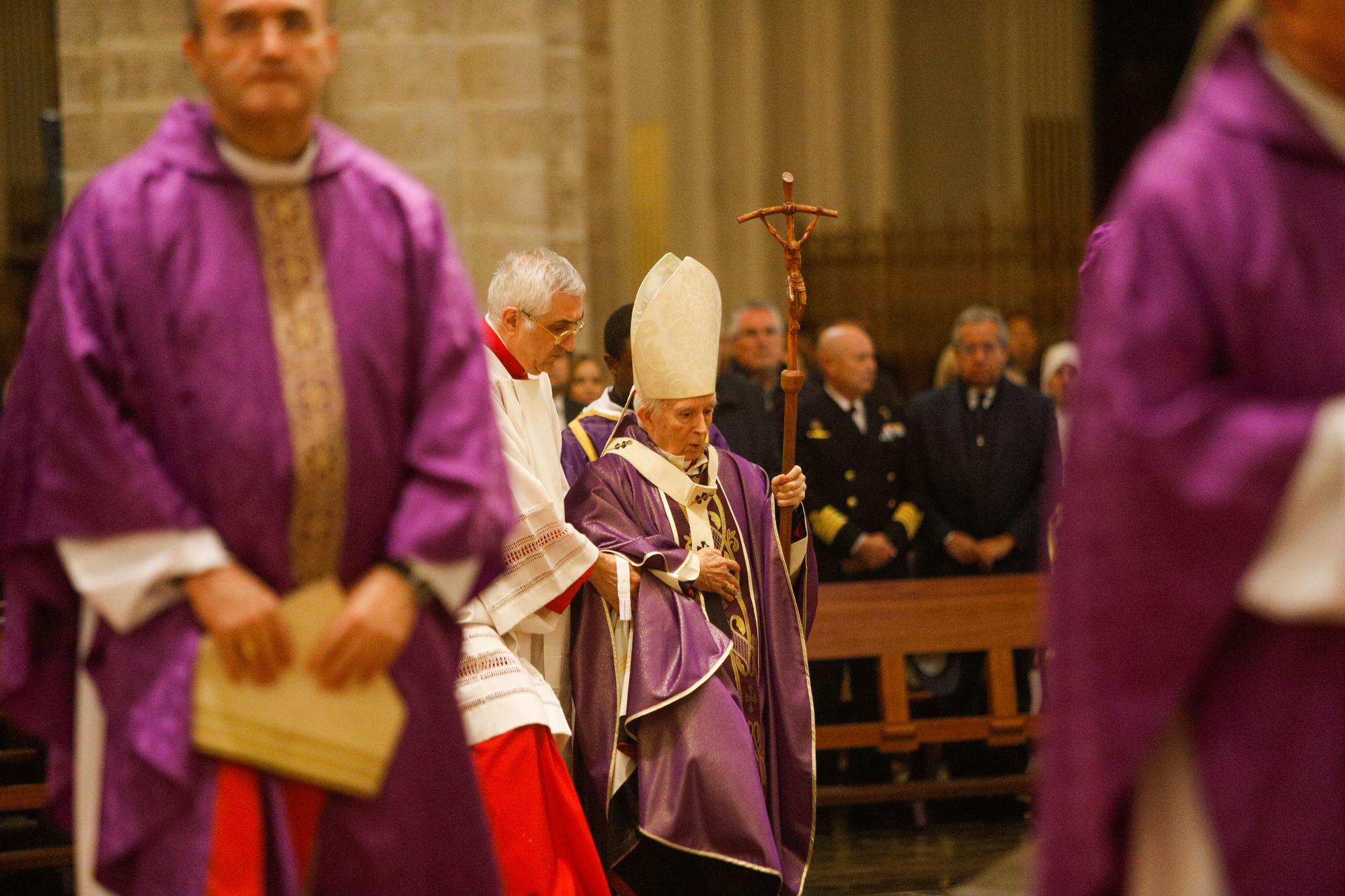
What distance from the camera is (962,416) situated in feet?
24.0

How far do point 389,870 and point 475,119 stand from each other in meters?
7.03

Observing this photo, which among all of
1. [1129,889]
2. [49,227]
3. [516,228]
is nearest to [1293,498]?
[1129,889]

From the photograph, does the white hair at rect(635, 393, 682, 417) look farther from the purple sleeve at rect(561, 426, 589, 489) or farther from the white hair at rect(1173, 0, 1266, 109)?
the white hair at rect(1173, 0, 1266, 109)

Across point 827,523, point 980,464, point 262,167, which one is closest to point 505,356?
point 262,167

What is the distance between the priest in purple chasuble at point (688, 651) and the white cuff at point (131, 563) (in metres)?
2.37

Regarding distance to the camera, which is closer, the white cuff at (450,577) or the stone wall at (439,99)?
the white cuff at (450,577)

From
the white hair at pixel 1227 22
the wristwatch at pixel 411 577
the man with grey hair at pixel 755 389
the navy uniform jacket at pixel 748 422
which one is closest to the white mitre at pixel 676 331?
the man with grey hair at pixel 755 389

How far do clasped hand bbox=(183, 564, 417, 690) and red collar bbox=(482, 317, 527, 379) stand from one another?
229 centimetres

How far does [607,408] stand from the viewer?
548cm

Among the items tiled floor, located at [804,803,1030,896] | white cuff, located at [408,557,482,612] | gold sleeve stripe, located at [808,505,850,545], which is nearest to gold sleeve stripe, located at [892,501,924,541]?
gold sleeve stripe, located at [808,505,850,545]

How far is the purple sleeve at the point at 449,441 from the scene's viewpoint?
2.34 m

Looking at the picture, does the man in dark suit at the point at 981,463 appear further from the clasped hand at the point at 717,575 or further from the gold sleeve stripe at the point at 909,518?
the clasped hand at the point at 717,575

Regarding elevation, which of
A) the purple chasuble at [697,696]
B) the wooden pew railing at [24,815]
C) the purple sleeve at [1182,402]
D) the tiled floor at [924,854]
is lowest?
the tiled floor at [924,854]

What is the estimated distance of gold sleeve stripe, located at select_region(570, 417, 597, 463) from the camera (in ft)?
17.1
